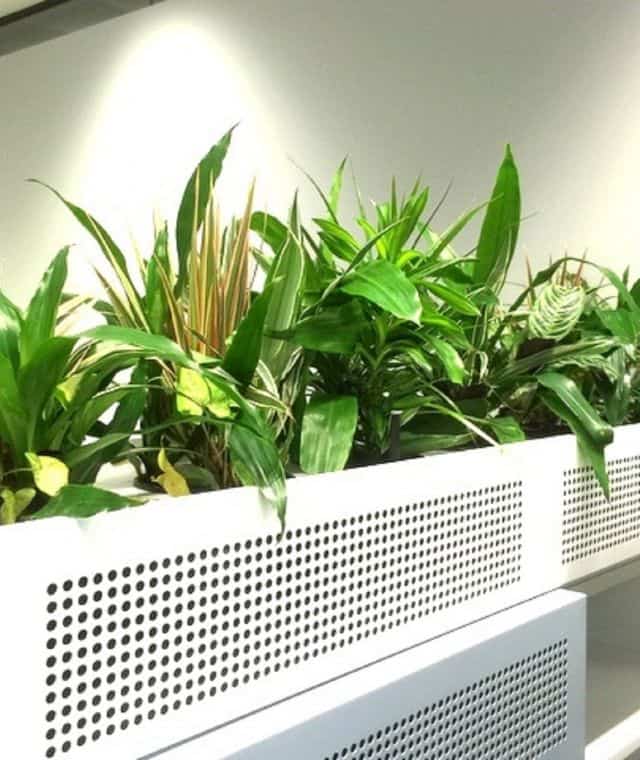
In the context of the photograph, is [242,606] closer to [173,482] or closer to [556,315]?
[173,482]

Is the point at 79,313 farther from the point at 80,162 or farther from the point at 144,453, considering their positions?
the point at 80,162

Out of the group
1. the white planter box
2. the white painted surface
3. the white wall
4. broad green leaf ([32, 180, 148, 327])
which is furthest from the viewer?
the white painted surface

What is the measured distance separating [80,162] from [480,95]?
6.16 ft

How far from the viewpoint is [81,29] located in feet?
11.7

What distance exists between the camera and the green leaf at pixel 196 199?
0.84 metres

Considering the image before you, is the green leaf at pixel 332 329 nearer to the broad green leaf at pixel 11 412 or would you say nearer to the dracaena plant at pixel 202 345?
the dracaena plant at pixel 202 345

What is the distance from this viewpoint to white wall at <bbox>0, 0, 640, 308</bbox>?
2166 mm

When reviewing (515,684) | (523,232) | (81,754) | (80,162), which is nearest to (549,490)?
(515,684)

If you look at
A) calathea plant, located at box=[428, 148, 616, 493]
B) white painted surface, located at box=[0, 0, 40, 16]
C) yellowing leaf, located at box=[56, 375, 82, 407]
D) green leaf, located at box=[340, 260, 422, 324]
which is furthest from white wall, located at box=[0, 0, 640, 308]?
yellowing leaf, located at box=[56, 375, 82, 407]

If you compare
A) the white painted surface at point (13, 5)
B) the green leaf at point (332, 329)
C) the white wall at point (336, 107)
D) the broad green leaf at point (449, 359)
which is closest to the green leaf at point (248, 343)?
the green leaf at point (332, 329)

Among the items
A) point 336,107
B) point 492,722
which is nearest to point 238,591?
point 492,722

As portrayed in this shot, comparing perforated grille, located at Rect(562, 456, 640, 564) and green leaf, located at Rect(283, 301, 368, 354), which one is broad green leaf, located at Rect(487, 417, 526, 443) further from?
green leaf, located at Rect(283, 301, 368, 354)

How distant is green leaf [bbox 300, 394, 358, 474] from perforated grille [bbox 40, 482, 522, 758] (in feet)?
0.21

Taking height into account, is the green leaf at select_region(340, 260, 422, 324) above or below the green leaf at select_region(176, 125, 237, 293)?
below
